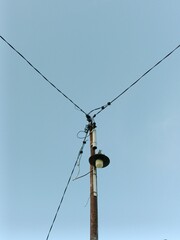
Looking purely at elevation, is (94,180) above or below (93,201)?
above

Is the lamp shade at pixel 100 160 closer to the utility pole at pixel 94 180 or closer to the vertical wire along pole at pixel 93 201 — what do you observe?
the utility pole at pixel 94 180

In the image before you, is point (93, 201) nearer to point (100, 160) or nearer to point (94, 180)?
point (94, 180)

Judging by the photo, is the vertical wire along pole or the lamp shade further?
the lamp shade

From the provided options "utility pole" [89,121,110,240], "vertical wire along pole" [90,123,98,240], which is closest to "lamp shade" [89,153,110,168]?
"utility pole" [89,121,110,240]

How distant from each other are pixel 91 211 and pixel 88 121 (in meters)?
2.38

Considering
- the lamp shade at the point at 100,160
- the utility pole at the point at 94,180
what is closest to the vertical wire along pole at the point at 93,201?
the utility pole at the point at 94,180

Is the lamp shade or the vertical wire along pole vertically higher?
the lamp shade

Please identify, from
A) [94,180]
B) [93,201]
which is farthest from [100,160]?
[93,201]

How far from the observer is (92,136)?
23.6ft

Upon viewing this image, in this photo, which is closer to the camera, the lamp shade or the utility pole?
the utility pole

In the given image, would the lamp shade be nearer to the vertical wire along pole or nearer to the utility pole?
the utility pole

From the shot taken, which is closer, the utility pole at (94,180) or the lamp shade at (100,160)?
the utility pole at (94,180)

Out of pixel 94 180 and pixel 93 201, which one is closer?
pixel 93 201

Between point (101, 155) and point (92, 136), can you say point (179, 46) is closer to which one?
point (92, 136)
